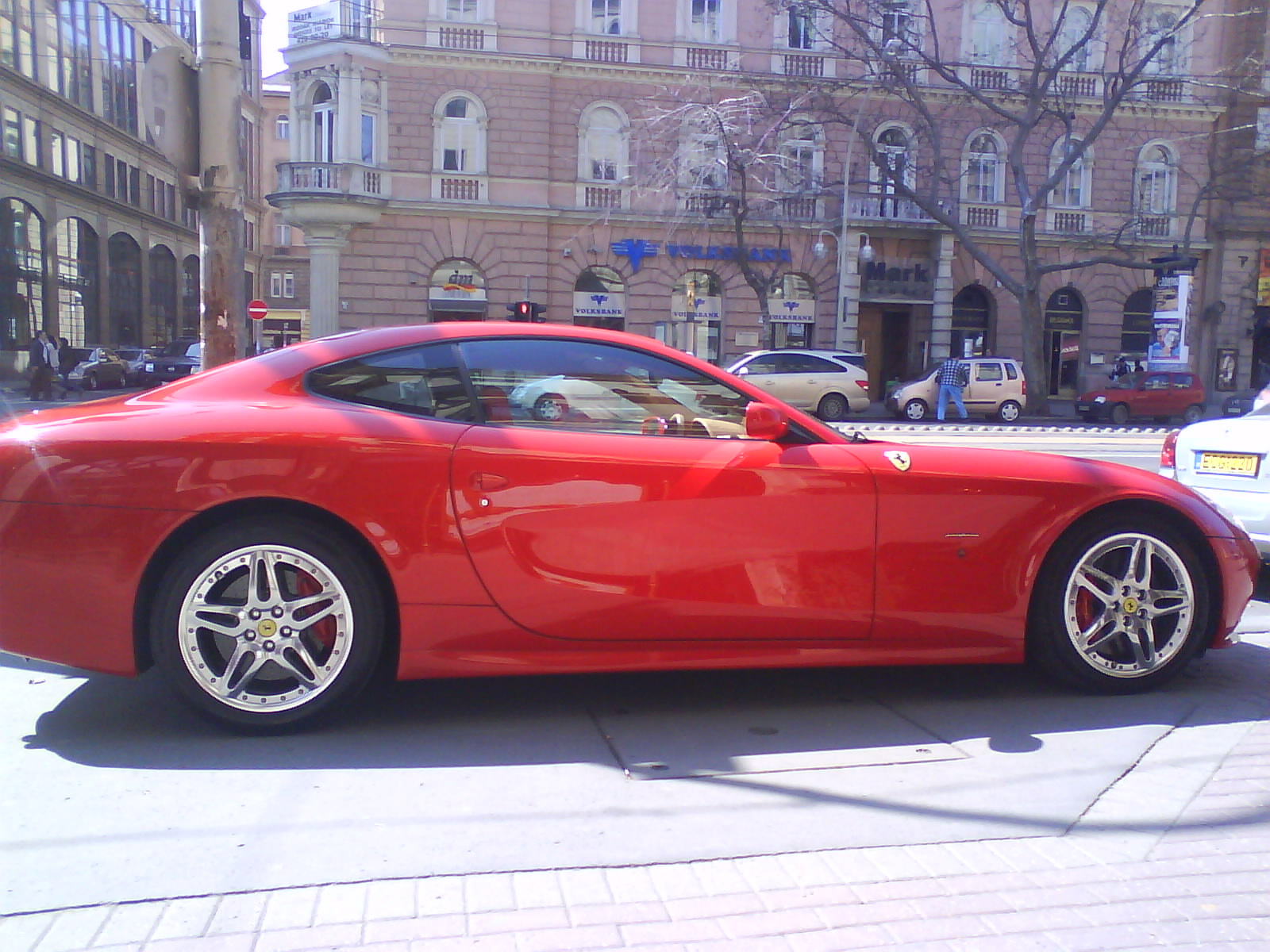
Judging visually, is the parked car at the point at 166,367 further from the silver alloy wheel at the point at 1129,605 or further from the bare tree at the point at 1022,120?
the silver alloy wheel at the point at 1129,605

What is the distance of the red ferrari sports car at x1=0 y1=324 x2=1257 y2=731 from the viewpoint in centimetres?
362

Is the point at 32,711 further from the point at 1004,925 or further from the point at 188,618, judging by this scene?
the point at 1004,925

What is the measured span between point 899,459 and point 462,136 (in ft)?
91.9

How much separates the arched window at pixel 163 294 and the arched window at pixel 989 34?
37.0 m

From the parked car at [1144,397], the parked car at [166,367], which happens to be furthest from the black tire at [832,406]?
the parked car at [166,367]

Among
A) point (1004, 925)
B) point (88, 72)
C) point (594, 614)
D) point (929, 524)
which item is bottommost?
point (1004, 925)

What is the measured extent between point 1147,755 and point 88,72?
47621 mm

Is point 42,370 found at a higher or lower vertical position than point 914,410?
higher

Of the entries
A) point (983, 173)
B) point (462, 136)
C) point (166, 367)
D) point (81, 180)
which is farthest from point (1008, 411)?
point (81, 180)

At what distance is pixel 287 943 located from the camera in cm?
251

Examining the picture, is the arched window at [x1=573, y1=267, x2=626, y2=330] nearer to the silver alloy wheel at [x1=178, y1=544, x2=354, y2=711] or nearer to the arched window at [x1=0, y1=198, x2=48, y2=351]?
the arched window at [x1=0, y1=198, x2=48, y2=351]

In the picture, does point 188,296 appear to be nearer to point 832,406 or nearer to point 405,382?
point 832,406

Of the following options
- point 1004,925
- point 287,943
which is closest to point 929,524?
point 1004,925

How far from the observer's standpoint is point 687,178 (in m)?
28.0
